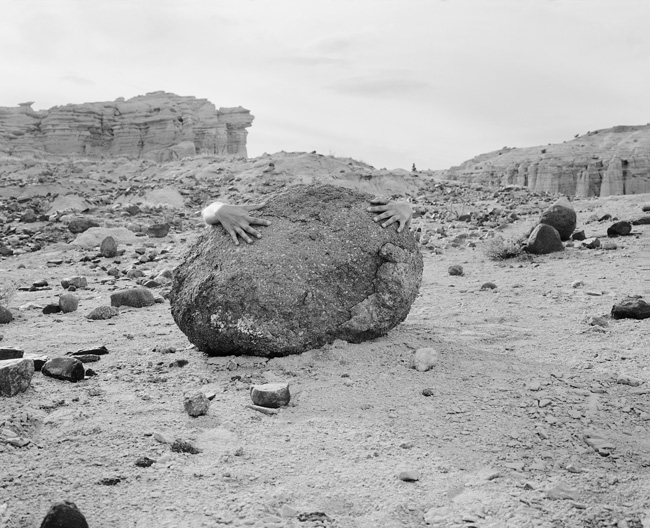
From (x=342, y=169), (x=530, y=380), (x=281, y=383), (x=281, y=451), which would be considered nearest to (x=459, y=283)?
(x=530, y=380)

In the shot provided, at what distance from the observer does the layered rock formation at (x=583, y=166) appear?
6253 cm

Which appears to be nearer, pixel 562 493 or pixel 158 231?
pixel 562 493

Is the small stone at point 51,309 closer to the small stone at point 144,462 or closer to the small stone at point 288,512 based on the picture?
the small stone at point 144,462

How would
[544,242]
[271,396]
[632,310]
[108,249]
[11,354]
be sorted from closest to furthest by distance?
[271,396], [11,354], [632,310], [544,242], [108,249]

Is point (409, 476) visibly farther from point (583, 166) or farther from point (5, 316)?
point (583, 166)

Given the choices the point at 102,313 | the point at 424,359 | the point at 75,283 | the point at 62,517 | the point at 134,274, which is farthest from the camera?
the point at 134,274

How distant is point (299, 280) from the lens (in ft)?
13.5

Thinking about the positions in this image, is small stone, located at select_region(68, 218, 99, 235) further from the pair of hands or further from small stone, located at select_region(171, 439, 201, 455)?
small stone, located at select_region(171, 439, 201, 455)

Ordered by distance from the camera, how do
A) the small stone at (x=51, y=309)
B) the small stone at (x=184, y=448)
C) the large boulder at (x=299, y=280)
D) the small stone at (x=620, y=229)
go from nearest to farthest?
the small stone at (x=184, y=448) → the large boulder at (x=299, y=280) → the small stone at (x=51, y=309) → the small stone at (x=620, y=229)

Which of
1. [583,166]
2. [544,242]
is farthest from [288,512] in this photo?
[583,166]

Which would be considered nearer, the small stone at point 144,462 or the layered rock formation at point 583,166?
the small stone at point 144,462

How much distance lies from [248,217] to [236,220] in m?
0.09

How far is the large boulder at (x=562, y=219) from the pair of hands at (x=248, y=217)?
4.92m

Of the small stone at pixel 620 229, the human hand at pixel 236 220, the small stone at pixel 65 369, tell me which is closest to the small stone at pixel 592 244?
the small stone at pixel 620 229
